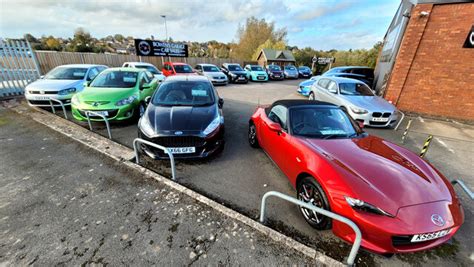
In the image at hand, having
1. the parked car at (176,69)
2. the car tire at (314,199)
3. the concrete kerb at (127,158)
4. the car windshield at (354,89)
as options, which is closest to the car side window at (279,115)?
the car tire at (314,199)

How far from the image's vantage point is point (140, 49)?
16.4 meters

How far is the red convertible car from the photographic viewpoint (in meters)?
1.79

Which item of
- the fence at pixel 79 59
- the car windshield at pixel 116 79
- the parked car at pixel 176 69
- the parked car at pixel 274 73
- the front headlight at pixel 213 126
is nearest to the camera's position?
the front headlight at pixel 213 126

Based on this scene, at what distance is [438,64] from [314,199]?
30.1 feet

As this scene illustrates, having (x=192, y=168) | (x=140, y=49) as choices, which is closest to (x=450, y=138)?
(x=192, y=168)

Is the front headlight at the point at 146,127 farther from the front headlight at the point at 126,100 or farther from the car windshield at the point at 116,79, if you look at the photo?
the car windshield at the point at 116,79

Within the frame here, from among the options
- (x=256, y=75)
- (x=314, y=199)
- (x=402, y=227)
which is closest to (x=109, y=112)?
(x=314, y=199)

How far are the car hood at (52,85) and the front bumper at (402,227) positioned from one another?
8718 mm

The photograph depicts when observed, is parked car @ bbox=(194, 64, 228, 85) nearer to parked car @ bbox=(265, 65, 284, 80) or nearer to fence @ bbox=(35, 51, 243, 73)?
fence @ bbox=(35, 51, 243, 73)

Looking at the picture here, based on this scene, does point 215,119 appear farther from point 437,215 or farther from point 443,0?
point 443,0

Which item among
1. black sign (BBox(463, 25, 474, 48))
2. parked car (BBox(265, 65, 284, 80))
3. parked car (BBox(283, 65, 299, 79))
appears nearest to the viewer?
black sign (BBox(463, 25, 474, 48))

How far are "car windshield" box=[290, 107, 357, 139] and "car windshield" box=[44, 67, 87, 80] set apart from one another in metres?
8.31

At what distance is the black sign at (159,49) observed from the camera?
16.4 metres

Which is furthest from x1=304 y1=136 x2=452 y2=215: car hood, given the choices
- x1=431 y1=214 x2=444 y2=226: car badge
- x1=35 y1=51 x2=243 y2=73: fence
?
x1=35 y1=51 x2=243 y2=73: fence
